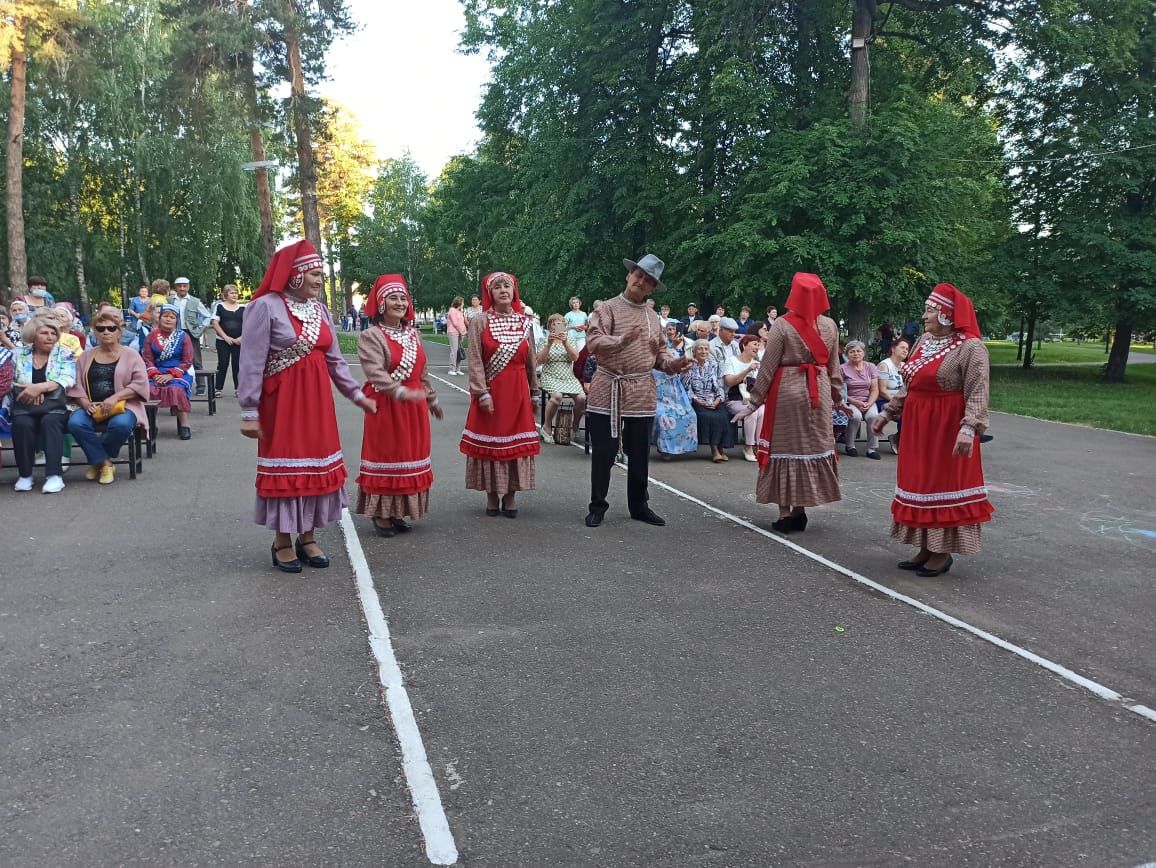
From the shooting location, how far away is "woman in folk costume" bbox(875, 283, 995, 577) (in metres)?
6.12

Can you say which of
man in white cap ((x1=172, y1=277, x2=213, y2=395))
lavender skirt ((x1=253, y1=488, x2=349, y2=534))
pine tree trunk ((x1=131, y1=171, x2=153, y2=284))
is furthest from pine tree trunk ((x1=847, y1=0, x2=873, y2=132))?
pine tree trunk ((x1=131, y1=171, x2=153, y2=284))

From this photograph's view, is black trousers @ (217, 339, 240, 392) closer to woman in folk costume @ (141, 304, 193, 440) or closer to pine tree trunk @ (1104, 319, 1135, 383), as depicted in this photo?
woman in folk costume @ (141, 304, 193, 440)

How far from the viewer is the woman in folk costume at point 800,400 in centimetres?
729

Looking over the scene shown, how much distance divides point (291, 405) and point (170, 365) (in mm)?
7489

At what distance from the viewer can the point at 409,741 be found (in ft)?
12.0

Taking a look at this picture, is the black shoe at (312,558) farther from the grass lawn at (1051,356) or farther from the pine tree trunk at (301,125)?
the grass lawn at (1051,356)

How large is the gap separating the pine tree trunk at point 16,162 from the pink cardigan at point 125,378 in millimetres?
19353

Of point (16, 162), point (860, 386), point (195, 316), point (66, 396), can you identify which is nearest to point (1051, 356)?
point (860, 386)

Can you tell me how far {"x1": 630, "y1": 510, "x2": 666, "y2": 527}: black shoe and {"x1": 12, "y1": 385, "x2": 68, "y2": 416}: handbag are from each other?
575cm

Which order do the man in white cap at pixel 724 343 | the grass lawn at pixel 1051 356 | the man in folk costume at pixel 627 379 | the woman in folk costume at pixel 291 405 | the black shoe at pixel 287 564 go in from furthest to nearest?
the grass lawn at pixel 1051 356
the man in white cap at pixel 724 343
the man in folk costume at pixel 627 379
the black shoe at pixel 287 564
the woman in folk costume at pixel 291 405

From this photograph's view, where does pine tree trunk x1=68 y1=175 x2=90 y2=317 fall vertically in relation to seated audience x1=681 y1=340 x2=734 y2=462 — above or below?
above

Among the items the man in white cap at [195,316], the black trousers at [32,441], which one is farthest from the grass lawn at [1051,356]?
the black trousers at [32,441]

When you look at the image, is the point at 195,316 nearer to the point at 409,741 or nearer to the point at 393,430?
the point at 393,430

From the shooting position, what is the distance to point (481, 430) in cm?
779
